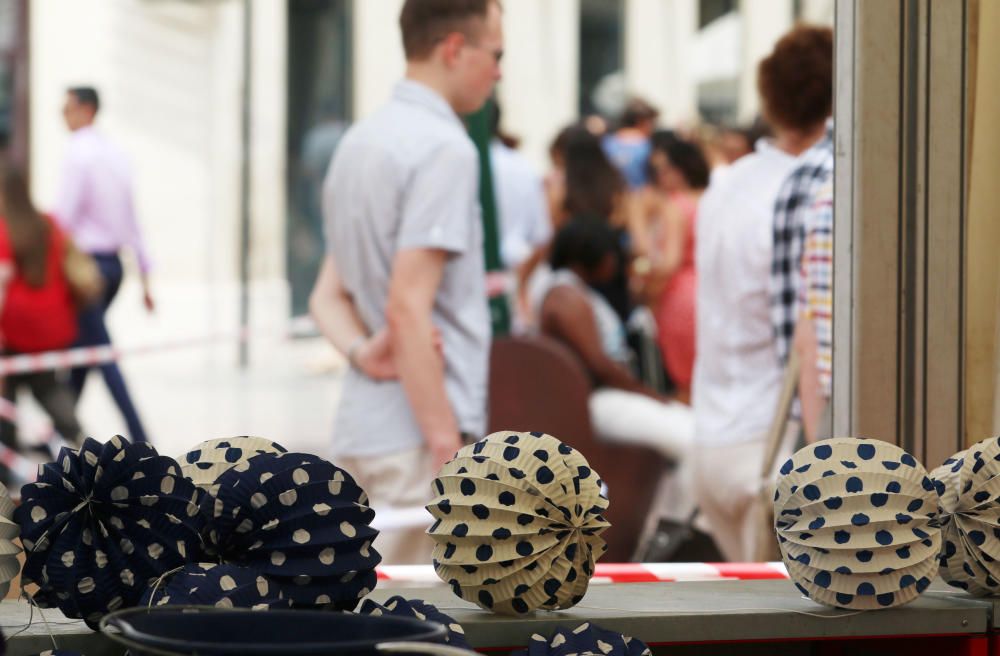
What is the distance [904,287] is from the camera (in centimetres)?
244

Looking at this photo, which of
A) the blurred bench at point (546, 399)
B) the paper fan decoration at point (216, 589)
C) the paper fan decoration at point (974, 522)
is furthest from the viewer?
the blurred bench at point (546, 399)

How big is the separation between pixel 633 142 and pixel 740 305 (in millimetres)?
6397

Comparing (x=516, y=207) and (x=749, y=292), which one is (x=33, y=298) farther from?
(x=749, y=292)

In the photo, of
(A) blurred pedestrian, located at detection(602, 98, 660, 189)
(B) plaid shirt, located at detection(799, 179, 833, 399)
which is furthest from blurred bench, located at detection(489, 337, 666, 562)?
(A) blurred pedestrian, located at detection(602, 98, 660, 189)

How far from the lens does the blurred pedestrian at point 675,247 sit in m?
6.58

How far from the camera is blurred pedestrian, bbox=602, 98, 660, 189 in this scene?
970cm

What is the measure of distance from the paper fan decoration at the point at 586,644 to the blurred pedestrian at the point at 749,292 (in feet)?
6.76

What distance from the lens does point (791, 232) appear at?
3559 millimetres

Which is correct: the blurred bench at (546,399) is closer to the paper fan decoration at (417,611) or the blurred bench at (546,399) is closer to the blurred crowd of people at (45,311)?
the paper fan decoration at (417,611)

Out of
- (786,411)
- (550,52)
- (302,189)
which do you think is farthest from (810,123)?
(550,52)

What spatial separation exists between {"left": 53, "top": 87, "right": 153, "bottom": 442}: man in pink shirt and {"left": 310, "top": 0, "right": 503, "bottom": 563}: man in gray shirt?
4.52 metres

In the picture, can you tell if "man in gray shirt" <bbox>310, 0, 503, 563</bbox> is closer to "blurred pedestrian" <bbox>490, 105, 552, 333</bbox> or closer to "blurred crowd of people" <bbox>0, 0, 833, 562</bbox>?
"blurred crowd of people" <bbox>0, 0, 833, 562</bbox>

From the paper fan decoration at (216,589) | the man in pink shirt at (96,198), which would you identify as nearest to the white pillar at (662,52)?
the man in pink shirt at (96,198)

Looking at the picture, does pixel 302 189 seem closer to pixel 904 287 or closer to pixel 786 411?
pixel 786 411
